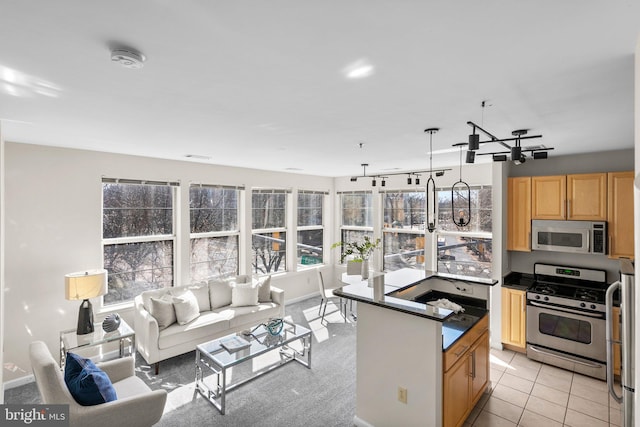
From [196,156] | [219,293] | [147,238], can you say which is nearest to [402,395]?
[219,293]

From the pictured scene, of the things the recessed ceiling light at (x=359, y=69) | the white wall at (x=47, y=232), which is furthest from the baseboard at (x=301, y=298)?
the recessed ceiling light at (x=359, y=69)

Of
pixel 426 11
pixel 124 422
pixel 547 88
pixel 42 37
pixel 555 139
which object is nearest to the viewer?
pixel 426 11

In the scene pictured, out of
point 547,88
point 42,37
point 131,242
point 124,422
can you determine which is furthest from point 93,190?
point 547,88

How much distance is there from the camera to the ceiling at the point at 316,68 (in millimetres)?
1124

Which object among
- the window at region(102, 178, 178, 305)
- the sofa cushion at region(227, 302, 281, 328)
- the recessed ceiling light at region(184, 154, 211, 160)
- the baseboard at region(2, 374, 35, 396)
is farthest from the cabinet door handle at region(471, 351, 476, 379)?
the baseboard at region(2, 374, 35, 396)

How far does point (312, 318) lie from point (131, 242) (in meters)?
3.04

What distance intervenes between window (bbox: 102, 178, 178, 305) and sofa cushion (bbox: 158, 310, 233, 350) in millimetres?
935

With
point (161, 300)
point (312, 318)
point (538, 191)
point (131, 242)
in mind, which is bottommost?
point (312, 318)

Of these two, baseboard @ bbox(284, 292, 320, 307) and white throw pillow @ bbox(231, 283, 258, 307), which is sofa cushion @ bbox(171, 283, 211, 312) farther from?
baseboard @ bbox(284, 292, 320, 307)

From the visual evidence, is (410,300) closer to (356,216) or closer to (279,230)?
(279,230)

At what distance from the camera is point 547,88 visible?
1828 mm

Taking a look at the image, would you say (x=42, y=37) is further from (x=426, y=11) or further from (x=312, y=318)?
(x=312, y=318)

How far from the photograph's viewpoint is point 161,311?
389 centimetres

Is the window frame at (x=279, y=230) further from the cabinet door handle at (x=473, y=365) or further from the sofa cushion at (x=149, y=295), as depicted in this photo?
the cabinet door handle at (x=473, y=365)
